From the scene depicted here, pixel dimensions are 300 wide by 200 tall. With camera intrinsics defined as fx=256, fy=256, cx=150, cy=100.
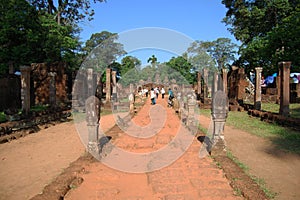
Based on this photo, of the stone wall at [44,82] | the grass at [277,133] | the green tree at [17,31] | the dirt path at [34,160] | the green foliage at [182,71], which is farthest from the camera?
the green foliage at [182,71]

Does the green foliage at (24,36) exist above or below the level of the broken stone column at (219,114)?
above

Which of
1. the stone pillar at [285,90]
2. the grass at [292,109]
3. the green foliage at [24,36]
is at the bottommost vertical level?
the grass at [292,109]

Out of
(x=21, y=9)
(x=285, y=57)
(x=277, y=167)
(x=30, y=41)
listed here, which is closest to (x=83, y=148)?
(x=277, y=167)

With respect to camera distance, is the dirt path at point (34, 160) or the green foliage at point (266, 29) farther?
the green foliage at point (266, 29)

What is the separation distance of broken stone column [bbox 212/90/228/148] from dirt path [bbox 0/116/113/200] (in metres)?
3.44

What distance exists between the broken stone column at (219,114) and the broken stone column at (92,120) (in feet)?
8.99

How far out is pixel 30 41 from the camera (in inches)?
638

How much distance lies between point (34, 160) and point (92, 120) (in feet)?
5.55

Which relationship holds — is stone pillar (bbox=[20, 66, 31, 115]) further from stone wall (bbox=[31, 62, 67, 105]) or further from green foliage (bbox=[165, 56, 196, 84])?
green foliage (bbox=[165, 56, 196, 84])

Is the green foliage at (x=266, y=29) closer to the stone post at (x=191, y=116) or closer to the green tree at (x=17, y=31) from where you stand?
the stone post at (x=191, y=116)

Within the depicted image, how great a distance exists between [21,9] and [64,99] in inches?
261

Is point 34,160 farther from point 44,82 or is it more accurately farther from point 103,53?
point 103,53

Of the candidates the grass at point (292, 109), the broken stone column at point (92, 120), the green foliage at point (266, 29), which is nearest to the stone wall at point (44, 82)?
the broken stone column at point (92, 120)

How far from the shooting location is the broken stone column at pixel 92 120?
19.0 feet
